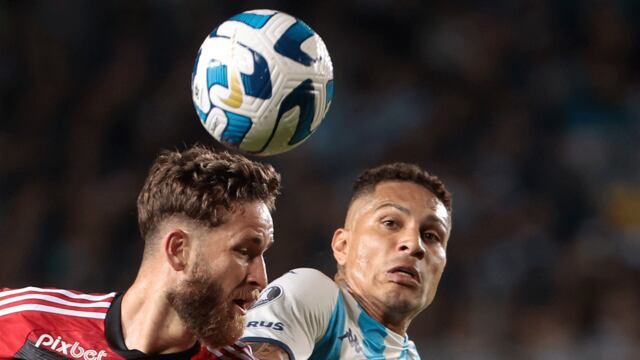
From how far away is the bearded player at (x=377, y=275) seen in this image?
386 centimetres

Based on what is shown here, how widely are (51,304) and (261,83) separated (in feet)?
3.36

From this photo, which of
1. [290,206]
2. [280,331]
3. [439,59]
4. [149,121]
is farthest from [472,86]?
[280,331]

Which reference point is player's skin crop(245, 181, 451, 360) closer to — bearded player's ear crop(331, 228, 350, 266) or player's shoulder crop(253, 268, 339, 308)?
bearded player's ear crop(331, 228, 350, 266)

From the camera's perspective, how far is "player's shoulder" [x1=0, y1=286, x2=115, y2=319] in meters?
3.29

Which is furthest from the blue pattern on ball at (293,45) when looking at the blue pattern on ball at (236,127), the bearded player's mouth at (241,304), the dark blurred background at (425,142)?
the dark blurred background at (425,142)

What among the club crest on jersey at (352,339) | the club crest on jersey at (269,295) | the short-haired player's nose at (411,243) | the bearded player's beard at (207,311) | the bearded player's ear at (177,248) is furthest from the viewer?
the short-haired player's nose at (411,243)

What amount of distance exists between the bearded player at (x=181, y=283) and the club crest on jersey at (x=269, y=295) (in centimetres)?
46

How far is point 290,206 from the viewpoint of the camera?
26.2ft

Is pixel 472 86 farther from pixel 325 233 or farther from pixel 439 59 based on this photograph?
pixel 325 233

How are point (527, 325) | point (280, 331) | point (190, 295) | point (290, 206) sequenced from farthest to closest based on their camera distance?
point (290, 206) → point (527, 325) → point (280, 331) → point (190, 295)

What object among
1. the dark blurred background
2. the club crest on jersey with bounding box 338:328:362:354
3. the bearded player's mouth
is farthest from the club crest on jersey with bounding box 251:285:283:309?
the dark blurred background

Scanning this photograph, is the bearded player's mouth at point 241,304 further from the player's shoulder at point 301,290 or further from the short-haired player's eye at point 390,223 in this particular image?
the short-haired player's eye at point 390,223

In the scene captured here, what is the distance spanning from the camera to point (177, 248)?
3.18m

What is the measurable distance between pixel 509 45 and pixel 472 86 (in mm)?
631
